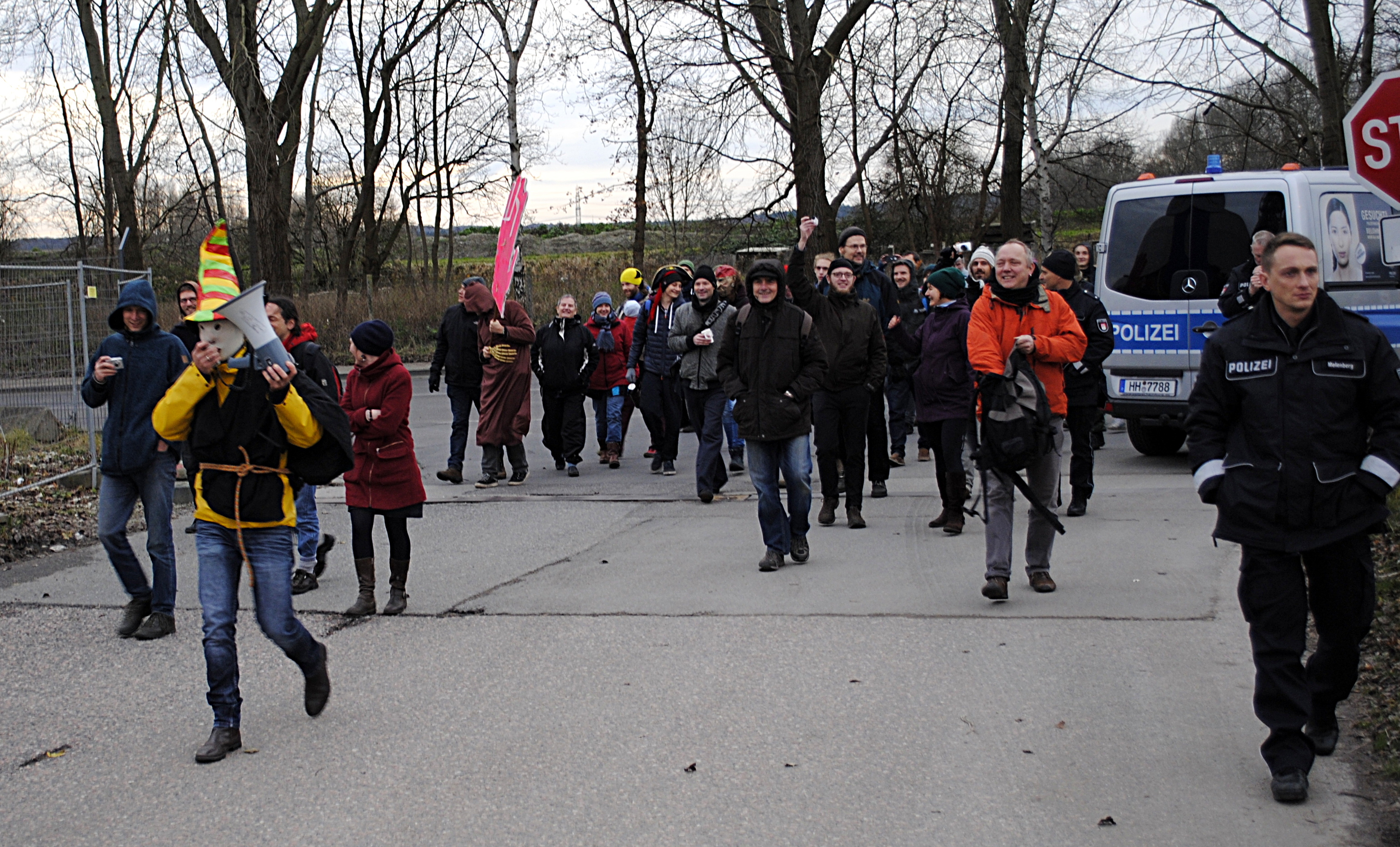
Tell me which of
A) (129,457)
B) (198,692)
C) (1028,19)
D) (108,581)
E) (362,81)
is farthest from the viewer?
(362,81)

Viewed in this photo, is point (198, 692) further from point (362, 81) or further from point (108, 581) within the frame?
point (362, 81)

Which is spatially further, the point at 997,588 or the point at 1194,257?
the point at 1194,257

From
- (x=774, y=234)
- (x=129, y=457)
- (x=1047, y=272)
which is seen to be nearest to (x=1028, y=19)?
(x=774, y=234)

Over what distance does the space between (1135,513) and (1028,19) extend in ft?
64.7

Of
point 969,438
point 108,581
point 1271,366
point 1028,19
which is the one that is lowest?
point 108,581

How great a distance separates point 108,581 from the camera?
8.22 meters

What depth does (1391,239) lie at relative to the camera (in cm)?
566

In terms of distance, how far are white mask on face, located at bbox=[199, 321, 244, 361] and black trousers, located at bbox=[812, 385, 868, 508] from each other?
4.99 metres

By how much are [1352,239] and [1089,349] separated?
3.28m

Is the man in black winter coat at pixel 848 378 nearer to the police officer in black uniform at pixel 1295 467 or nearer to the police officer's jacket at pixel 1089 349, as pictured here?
the police officer's jacket at pixel 1089 349

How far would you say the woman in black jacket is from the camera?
40.9ft

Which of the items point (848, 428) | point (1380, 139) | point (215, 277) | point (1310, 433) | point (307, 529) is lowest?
point (307, 529)

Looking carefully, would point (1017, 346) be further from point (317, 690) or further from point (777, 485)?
point (317, 690)

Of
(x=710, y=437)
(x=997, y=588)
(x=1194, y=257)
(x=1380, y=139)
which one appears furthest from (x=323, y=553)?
(x=1194, y=257)
